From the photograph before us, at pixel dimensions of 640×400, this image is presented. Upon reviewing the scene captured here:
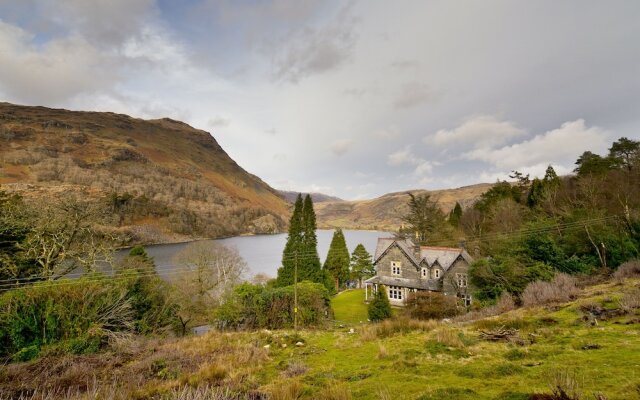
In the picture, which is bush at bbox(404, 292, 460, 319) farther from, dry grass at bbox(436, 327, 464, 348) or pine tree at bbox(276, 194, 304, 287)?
pine tree at bbox(276, 194, 304, 287)

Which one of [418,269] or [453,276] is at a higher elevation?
[418,269]

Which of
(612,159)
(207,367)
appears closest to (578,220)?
(612,159)

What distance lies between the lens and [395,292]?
3491 cm

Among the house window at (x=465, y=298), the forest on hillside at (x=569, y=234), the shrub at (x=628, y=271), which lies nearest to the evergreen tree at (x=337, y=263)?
the forest on hillside at (x=569, y=234)

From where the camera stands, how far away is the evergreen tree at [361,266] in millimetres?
53656

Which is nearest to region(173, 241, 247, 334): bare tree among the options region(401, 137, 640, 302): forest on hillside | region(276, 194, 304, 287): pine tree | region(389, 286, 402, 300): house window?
region(276, 194, 304, 287): pine tree

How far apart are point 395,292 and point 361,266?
1886 cm

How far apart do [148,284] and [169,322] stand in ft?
13.7

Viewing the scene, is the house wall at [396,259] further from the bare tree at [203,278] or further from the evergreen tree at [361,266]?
the bare tree at [203,278]

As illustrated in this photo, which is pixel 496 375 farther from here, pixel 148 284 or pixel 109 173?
pixel 109 173

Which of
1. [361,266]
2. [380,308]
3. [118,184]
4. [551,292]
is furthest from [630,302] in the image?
[118,184]

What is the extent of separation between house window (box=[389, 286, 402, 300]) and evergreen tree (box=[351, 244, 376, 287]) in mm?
18302

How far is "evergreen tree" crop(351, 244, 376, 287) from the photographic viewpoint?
53.7m

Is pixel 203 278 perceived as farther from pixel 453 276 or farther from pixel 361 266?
pixel 453 276
